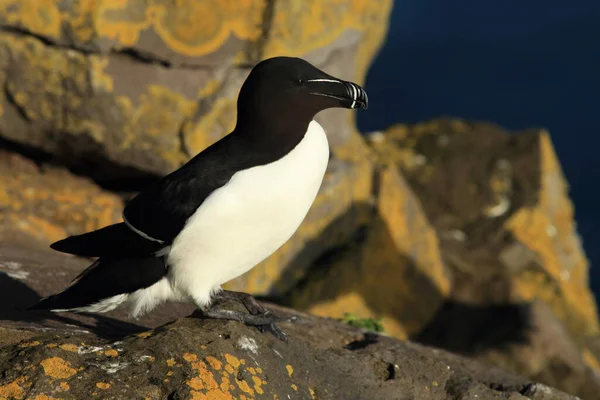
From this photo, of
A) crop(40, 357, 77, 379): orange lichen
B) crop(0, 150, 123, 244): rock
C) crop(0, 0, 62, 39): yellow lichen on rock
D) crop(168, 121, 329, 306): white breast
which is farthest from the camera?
crop(0, 0, 62, 39): yellow lichen on rock

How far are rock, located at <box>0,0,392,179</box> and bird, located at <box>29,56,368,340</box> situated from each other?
4.46m

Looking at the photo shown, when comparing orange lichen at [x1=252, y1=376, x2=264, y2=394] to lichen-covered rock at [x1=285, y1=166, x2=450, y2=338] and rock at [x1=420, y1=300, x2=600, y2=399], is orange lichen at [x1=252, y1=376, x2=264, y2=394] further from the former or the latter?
lichen-covered rock at [x1=285, y1=166, x2=450, y2=338]

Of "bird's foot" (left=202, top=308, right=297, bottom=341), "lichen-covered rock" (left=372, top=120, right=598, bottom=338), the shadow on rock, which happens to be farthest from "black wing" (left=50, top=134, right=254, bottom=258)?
"lichen-covered rock" (left=372, top=120, right=598, bottom=338)

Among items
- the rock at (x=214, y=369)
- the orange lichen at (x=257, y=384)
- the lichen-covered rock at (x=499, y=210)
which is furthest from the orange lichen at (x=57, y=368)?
the lichen-covered rock at (x=499, y=210)

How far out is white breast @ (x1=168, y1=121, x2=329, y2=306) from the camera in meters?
4.12

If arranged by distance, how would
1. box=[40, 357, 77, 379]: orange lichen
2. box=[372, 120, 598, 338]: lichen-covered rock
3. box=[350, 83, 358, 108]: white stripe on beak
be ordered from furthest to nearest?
1. box=[372, 120, 598, 338]: lichen-covered rock
2. box=[350, 83, 358, 108]: white stripe on beak
3. box=[40, 357, 77, 379]: orange lichen

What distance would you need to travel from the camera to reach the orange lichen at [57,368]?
3443 mm

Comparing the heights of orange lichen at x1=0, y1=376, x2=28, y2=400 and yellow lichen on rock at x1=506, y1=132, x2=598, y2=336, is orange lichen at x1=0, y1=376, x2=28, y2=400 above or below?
above

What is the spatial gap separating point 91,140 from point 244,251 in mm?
5064

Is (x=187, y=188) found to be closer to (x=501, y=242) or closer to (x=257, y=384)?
(x=257, y=384)

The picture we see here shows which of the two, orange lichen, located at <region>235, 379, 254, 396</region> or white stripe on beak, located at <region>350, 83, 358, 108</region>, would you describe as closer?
orange lichen, located at <region>235, 379, 254, 396</region>

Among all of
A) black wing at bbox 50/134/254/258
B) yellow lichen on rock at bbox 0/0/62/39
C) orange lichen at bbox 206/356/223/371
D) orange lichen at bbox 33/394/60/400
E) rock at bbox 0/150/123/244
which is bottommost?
rock at bbox 0/150/123/244

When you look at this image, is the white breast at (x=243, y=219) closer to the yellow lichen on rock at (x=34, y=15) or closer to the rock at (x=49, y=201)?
the rock at (x=49, y=201)

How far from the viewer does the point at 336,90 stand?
14.1ft
